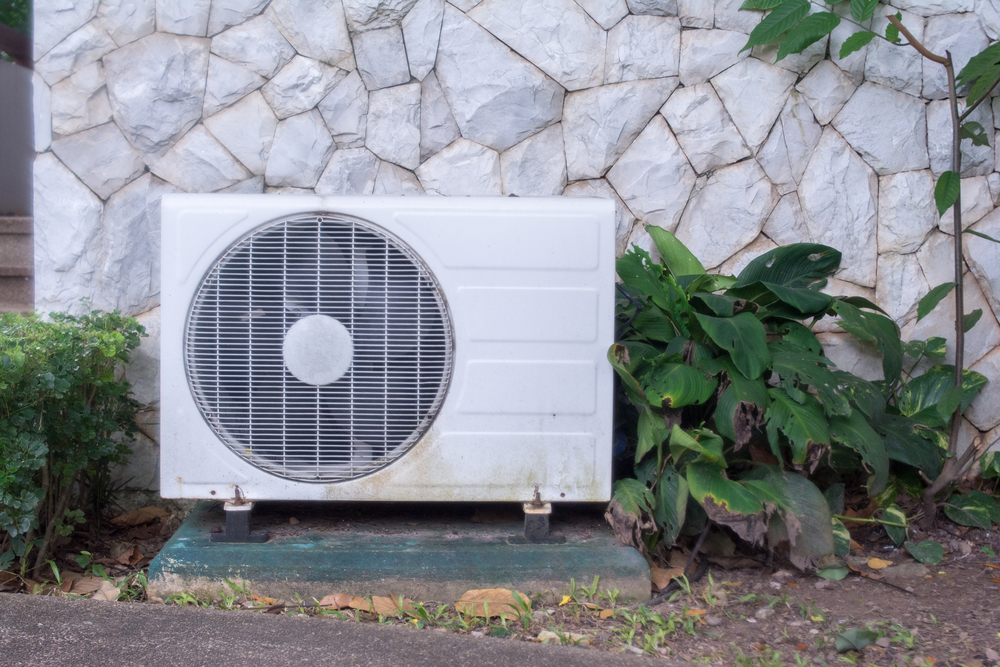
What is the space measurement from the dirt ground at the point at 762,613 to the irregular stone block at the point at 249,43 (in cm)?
158

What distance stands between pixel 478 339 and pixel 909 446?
4.36ft

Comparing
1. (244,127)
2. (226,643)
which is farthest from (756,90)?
(226,643)

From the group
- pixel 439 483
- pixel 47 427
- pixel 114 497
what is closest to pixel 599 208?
pixel 439 483

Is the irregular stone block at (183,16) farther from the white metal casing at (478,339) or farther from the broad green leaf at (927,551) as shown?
the broad green leaf at (927,551)

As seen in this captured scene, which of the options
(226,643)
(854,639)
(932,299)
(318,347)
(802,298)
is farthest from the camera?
(932,299)

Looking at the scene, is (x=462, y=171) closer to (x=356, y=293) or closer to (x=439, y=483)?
(x=356, y=293)

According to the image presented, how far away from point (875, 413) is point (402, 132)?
66.7 inches

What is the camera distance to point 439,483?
169 cm

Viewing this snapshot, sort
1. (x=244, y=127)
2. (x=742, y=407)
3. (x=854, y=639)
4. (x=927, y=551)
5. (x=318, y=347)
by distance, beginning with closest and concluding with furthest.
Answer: (x=854, y=639) < (x=318, y=347) < (x=742, y=407) < (x=927, y=551) < (x=244, y=127)

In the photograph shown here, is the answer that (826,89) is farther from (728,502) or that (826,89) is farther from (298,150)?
(298,150)

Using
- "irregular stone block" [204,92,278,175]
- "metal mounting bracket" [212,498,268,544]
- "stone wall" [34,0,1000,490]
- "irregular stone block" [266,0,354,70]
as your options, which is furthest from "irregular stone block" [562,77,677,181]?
"metal mounting bracket" [212,498,268,544]

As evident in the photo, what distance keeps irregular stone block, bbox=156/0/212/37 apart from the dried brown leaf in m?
1.97

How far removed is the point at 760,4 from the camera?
7.35 ft

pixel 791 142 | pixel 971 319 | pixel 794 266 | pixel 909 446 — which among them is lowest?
pixel 909 446
